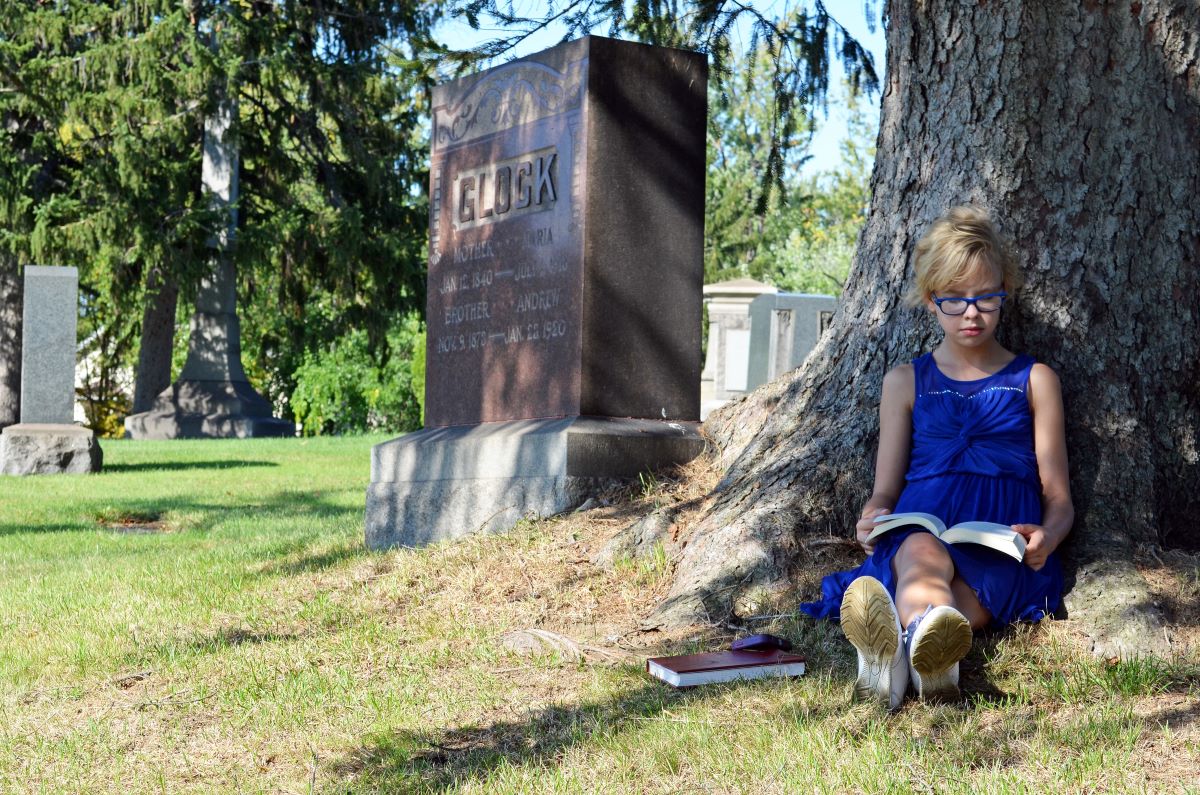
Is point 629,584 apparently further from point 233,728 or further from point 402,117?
point 402,117

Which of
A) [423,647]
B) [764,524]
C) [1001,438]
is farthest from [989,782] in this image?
[423,647]

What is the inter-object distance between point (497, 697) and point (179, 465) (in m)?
11.5

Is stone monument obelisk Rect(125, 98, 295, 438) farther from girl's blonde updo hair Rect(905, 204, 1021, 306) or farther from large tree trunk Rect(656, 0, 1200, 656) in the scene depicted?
girl's blonde updo hair Rect(905, 204, 1021, 306)

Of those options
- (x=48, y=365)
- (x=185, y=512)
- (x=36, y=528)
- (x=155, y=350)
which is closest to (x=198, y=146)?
(x=155, y=350)

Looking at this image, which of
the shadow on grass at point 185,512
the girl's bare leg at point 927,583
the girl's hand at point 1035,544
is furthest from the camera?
the shadow on grass at point 185,512

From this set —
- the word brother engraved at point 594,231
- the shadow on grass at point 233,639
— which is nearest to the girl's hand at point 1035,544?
the shadow on grass at point 233,639

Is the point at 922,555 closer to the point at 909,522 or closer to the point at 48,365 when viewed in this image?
the point at 909,522

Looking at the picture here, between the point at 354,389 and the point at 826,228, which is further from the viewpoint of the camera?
the point at 826,228

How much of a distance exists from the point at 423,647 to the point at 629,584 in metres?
0.84

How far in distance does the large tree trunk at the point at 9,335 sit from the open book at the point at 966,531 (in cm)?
1860

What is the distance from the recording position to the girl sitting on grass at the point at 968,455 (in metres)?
3.72

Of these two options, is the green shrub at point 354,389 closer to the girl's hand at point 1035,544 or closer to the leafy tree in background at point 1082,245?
the leafy tree in background at point 1082,245

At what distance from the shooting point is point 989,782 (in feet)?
9.37

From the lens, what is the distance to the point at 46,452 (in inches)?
550
